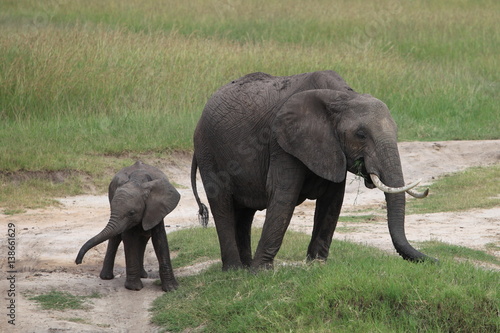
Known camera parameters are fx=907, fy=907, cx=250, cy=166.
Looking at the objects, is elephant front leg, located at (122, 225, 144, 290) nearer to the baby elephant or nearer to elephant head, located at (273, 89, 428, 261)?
the baby elephant

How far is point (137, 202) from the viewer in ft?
27.4

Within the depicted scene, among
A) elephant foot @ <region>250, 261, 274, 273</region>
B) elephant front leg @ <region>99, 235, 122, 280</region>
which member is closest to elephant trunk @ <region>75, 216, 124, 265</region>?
elephant front leg @ <region>99, 235, 122, 280</region>

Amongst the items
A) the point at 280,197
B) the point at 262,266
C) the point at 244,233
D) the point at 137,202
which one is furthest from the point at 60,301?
the point at 280,197

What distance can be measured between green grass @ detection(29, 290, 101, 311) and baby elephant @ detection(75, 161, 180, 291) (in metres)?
0.58

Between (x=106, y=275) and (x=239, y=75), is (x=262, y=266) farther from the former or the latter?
(x=239, y=75)

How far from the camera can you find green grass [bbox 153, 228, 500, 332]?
6.47 m

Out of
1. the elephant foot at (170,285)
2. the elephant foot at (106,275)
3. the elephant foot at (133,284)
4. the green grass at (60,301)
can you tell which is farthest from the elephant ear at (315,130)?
the elephant foot at (106,275)

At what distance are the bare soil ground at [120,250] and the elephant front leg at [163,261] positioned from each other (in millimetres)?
194

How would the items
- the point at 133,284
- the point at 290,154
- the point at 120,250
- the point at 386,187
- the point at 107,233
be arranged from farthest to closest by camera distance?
the point at 120,250 → the point at 133,284 → the point at 107,233 → the point at 290,154 → the point at 386,187

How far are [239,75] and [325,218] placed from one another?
31.4 ft

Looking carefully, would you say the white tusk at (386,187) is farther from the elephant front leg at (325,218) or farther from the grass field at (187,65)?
the grass field at (187,65)

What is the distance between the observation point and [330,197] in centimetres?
788

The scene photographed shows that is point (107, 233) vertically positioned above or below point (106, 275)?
above

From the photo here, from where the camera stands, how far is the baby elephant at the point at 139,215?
8297mm
